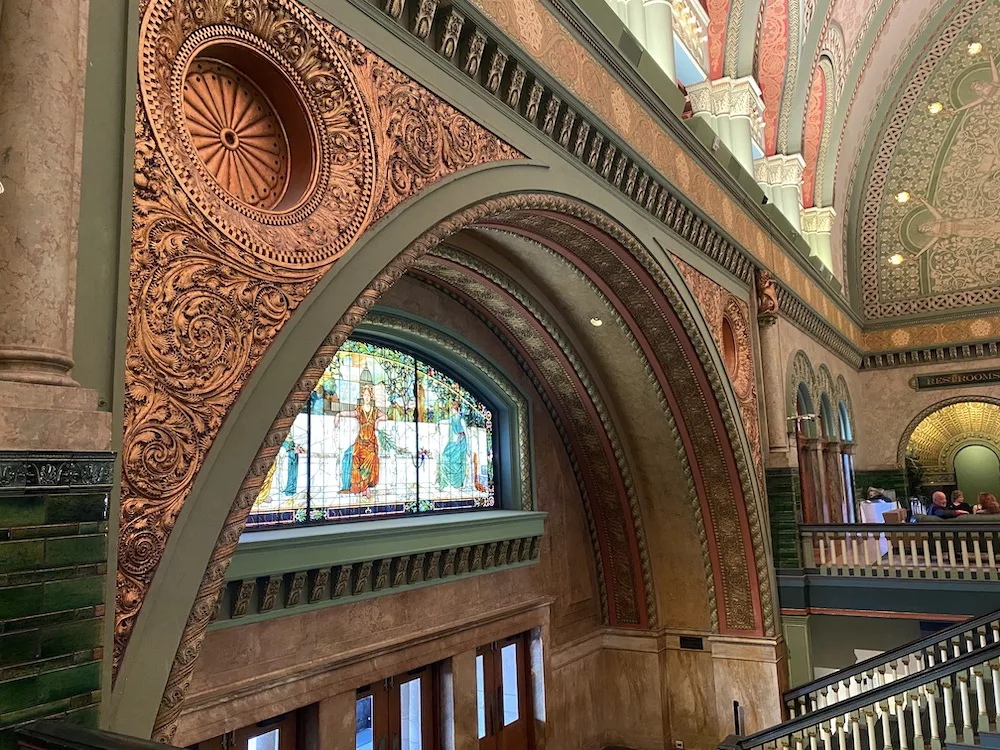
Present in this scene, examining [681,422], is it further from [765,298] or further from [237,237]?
[237,237]

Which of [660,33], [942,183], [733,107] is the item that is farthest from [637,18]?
[942,183]

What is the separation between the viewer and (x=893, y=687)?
217 inches

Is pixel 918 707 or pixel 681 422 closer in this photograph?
pixel 918 707

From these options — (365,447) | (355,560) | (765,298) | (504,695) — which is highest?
(765,298)

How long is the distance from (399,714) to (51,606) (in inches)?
193

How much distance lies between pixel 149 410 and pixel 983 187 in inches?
649

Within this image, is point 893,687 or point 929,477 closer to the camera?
point 893,687

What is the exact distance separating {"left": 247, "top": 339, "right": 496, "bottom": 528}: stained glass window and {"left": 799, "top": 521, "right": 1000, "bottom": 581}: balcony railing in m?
4.17

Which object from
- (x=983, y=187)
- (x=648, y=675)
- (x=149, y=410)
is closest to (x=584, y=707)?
(x=648, y=675)

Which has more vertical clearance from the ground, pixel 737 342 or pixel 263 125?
pixel 737 342

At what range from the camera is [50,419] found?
1.83 meters

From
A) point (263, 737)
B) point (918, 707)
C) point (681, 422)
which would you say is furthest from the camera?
point (681, 422)

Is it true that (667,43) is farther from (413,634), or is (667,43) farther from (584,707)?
(584,707)

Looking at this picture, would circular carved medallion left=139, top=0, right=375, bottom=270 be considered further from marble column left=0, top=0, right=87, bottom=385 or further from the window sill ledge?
the window sill ledge
